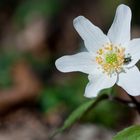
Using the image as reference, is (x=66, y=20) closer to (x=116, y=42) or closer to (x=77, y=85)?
(x=77, y=85)

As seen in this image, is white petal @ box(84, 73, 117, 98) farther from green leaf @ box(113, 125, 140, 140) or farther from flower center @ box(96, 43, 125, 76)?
green leaf @ box(113, 125, 140, 140)

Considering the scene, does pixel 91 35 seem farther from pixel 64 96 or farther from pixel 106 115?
pixel 64 96

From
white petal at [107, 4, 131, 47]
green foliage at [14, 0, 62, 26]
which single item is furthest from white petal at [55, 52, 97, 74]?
green foliage at [14, 0, 62, 26]

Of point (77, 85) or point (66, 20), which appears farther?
point (66, 20)

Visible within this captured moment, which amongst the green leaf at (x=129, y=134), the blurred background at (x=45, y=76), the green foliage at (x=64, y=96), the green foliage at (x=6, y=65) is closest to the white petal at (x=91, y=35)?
the green leaf at (x=129, y=134)

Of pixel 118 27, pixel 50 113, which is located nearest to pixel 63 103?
pixel 50 113

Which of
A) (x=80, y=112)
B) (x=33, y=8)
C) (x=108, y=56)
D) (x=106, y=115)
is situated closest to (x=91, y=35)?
(x=108, y=56)
